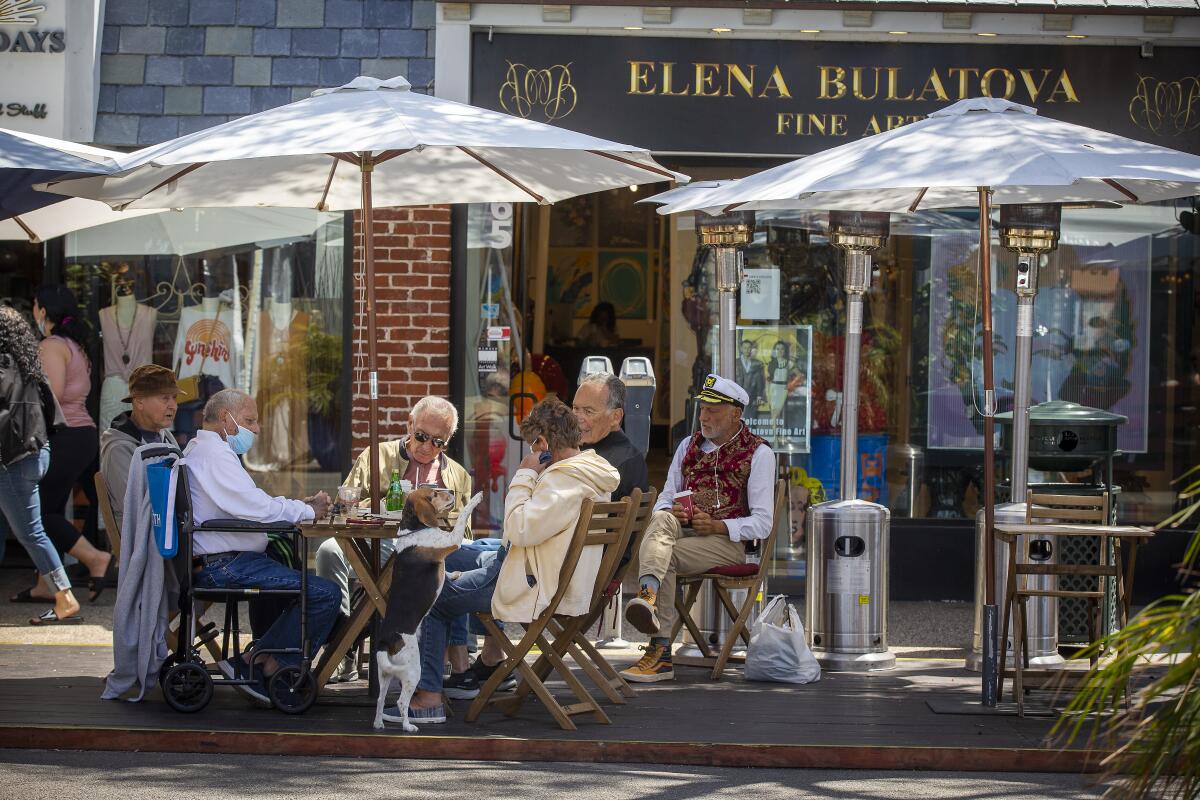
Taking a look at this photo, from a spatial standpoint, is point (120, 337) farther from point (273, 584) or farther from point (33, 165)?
point (273, 584)

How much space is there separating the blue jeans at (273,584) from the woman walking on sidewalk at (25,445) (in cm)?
252

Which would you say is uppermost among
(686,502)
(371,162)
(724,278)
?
(371,162)

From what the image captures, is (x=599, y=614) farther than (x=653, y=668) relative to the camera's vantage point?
No

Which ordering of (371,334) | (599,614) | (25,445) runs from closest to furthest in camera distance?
(599,614) < (371,334) < (25,445)

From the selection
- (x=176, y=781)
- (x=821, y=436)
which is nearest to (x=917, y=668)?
(x=821, y=436)

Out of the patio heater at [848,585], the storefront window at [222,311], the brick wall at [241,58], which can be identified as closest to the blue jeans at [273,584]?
the patio heater at [848,585]

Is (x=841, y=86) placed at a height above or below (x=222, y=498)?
above

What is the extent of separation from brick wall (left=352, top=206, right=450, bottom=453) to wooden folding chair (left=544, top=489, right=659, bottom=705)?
116 inches

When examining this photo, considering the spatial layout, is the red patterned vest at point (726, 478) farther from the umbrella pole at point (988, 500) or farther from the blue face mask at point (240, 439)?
the blue face mask at point (240, 439)

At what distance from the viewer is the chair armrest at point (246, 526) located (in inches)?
240

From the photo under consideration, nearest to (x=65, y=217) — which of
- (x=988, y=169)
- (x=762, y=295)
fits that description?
(x=762, y=295)

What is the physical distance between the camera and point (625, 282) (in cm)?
1303

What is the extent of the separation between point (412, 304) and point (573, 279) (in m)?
3.44

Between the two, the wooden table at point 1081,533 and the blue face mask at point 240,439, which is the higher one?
the blue face mask at point 240,439
